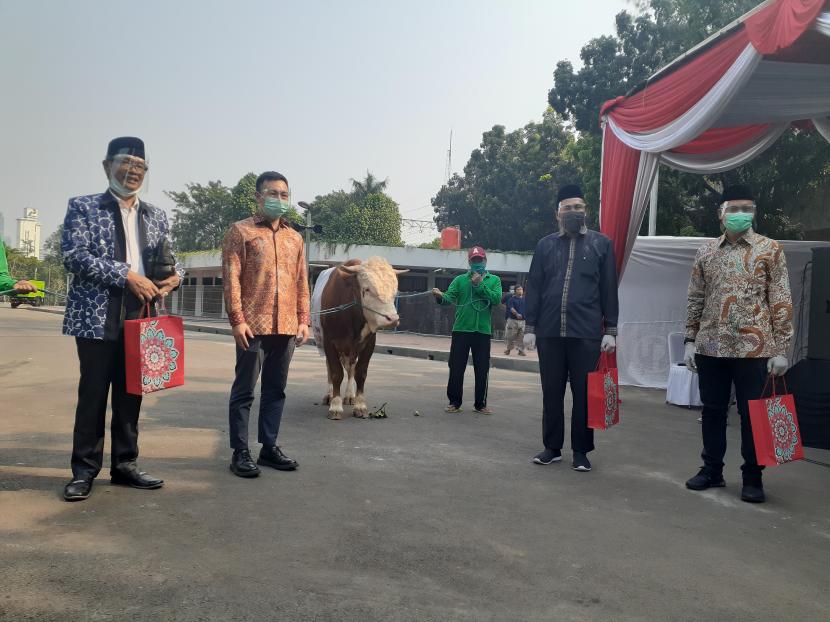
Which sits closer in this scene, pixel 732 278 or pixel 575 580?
pixel 575 580

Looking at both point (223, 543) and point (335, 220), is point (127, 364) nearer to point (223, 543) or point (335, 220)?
point (223, 543)

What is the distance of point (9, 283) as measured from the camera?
3.82 m

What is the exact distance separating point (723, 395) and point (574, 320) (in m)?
1.16

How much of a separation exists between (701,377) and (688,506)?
3.27 feet

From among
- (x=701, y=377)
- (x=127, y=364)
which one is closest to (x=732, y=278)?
(x=701, y=377)

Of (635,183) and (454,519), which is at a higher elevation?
(635,183)

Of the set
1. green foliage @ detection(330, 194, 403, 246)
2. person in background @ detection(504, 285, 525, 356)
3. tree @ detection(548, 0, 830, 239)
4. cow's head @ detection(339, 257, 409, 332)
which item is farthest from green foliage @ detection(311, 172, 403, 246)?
cow's head @ detection(339, 257, 409, 332)

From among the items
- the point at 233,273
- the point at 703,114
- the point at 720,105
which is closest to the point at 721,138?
the point at 703,114

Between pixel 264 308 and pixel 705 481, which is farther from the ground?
pixel 264 308

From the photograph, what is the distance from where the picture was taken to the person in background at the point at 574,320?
202 inches

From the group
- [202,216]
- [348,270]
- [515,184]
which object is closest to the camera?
[348,270]

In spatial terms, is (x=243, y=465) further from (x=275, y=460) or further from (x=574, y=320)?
(x=574, y=320)

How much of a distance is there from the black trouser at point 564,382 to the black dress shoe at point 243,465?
89.3 inches

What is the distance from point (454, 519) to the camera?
3631mm
